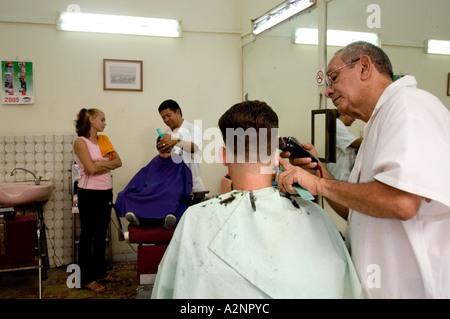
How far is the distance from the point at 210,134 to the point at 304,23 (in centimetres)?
Result: 179

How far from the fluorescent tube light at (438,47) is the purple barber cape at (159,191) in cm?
184

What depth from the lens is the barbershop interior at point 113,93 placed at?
3131 millimetres

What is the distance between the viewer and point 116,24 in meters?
3.97

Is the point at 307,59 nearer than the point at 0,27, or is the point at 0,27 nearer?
the point at 307,59

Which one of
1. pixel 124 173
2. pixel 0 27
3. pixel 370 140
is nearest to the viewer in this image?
pixel 370 140

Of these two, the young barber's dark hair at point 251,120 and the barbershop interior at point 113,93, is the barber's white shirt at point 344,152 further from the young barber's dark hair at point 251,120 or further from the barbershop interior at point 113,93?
the young barber's dark hair at point 251,120

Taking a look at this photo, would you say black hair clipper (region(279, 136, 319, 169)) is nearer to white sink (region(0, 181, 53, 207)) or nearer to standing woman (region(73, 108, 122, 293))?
standing woman (region(73, 108, 122, 293))

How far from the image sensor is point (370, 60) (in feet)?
4.25

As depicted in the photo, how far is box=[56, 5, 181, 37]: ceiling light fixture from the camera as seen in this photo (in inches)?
152

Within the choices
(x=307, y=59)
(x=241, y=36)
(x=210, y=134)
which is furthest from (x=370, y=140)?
(x=241, y=36)

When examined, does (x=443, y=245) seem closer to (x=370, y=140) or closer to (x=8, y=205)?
(x=370, y=140)

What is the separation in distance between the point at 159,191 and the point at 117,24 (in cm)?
213

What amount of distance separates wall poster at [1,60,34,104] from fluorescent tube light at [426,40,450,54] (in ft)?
11.8

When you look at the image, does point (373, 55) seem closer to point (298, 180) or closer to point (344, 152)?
point (298, 180)
